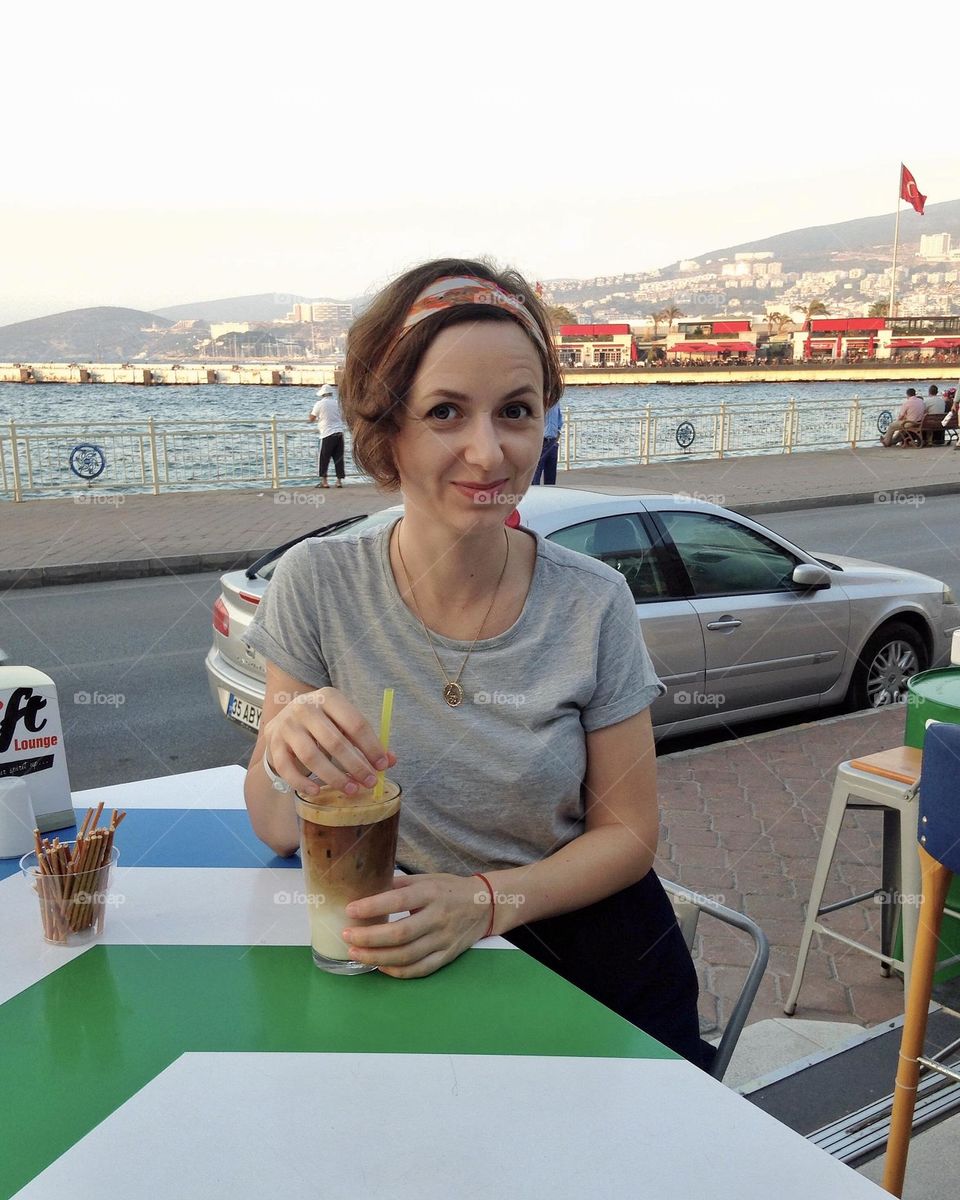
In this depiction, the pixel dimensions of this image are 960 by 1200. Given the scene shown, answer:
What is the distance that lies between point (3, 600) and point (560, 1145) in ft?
32.8

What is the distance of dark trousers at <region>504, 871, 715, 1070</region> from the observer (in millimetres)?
1913

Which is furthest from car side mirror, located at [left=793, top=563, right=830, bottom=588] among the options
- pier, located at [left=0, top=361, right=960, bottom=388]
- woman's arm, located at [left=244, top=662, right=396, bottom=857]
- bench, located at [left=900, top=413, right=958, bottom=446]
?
pier, located at [left=0, top=361, right=960, bottom=388]

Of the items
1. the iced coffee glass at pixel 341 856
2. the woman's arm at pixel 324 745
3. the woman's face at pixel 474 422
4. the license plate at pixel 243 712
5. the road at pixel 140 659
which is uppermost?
the woman's face at pixel 474 422

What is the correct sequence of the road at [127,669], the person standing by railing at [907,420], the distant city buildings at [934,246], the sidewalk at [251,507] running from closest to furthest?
the road at [127,669] < the sidewalk at [251,507] < the person standing by railing at [907,420] < the distant city buildings at [934,246]

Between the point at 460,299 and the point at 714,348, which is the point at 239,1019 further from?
the point at 714,348

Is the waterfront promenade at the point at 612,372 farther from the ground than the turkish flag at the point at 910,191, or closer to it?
closer to it

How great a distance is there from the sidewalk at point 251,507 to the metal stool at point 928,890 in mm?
4029

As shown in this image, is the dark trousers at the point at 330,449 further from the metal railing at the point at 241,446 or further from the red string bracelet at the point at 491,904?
the red string bracelet at the point at 491,904

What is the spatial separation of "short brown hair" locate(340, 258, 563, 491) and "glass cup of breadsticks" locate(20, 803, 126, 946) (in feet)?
2.72

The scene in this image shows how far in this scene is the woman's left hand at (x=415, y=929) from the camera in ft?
4.92

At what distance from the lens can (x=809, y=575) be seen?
237 inches

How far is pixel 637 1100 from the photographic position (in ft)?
4.14

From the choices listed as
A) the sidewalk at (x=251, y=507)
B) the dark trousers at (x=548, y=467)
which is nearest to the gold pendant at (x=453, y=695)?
the sidewalk at (x=251, y=507)

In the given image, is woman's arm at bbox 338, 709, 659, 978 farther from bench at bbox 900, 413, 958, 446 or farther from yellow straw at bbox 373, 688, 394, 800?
bench at bbox 900, 413, 958, 446
